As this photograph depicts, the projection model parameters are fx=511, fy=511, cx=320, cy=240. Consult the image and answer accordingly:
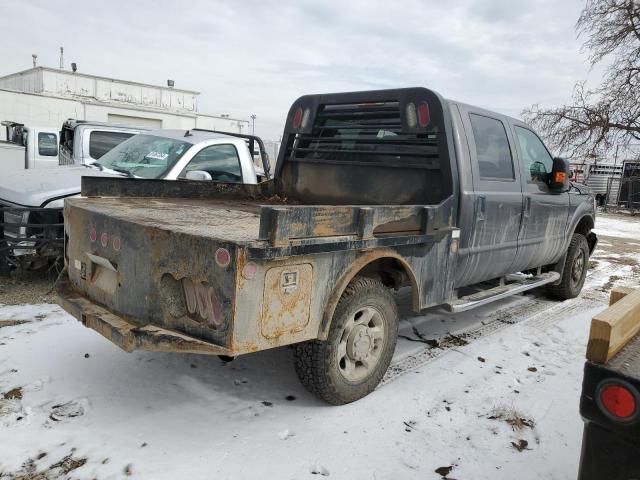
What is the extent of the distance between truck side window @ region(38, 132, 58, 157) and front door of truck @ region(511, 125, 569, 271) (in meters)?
12.0

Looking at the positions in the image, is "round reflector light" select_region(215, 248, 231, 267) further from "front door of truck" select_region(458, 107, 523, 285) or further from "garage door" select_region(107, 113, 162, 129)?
"garage door" select_region(107, 113, 162, 129)

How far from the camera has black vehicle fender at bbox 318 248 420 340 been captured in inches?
117

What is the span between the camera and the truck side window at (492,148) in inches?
172

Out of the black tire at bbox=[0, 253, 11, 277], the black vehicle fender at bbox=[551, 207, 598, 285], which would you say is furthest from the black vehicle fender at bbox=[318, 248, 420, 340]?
the black tire at bbox=[0, 253, 11, 277]

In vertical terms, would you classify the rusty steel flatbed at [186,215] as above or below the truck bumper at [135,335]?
above

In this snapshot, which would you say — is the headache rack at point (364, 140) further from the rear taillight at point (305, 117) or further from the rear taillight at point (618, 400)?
the rear taillight at point (618, 400)

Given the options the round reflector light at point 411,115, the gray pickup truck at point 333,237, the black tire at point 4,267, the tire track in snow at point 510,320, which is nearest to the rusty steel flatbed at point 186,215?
the gray pickup truck at point 333,237

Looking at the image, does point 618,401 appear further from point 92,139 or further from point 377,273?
point 92,139

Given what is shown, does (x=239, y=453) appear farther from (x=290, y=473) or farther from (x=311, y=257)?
(x=311, y=257)

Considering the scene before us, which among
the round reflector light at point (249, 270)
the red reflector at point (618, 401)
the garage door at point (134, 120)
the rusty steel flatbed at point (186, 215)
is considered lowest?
the red reflector at point (618, 401)

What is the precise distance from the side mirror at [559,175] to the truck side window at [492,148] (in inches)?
29.4

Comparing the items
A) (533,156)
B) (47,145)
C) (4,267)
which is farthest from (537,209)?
(47,145)

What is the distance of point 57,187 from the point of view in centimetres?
543

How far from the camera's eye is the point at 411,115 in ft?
13.7
